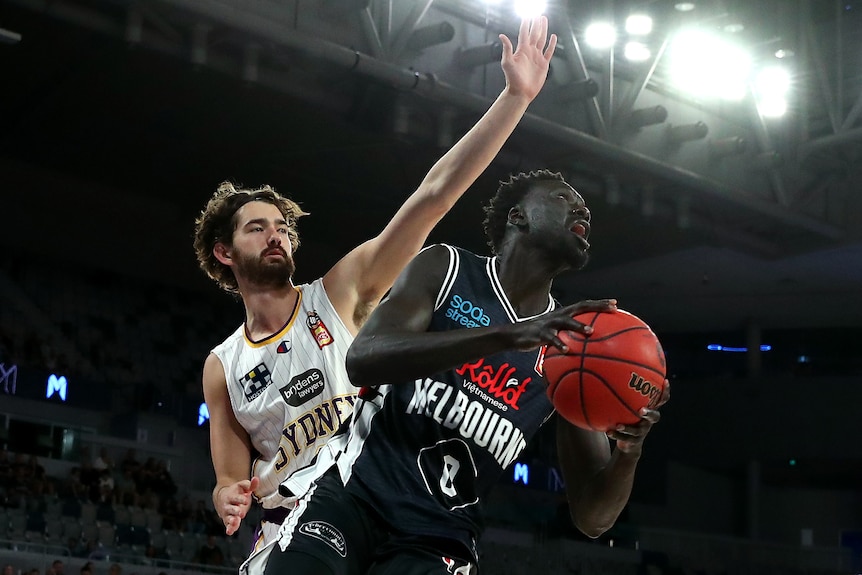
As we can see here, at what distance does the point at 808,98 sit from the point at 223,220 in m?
13.5

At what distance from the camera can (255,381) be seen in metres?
4.17

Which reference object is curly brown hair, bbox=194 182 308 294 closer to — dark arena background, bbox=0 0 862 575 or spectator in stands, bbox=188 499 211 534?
dark arena background, bbox=0 0 862 575

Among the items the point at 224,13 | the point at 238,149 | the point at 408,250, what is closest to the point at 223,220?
the point at 408,250

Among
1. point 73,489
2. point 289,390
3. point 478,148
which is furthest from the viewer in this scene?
point 73,489

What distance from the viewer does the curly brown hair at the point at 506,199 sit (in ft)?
12.4

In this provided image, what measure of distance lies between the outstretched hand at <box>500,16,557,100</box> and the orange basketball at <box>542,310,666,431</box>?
899 mm

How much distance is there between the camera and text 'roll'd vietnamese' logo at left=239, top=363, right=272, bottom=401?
4.15m

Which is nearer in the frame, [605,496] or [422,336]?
[422,336]

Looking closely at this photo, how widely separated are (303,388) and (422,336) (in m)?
1.18

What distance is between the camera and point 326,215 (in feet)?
62.7

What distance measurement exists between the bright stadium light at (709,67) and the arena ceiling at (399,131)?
0.57ft

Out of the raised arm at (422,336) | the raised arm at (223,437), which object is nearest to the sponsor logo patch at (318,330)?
the raised arm at (223,437)

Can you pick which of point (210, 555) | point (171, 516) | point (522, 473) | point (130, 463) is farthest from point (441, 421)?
point (522, 473)

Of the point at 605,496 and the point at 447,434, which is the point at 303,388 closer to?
the point at 447,434
